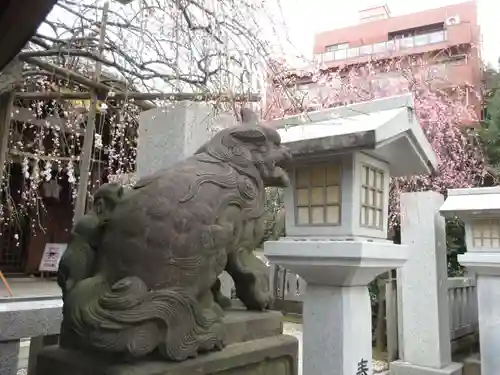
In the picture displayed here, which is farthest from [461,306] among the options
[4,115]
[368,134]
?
[4,115]

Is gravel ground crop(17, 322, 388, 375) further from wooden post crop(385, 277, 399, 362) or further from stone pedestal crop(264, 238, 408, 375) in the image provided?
stone pedestal crop(264, 238, 408, 375)

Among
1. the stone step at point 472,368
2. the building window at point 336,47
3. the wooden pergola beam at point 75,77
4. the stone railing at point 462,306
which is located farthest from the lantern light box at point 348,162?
the building window at point 336,47

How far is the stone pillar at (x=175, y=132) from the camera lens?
11.0 feet

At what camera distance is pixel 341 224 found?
2592 mm

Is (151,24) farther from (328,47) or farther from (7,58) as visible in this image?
(328,47)

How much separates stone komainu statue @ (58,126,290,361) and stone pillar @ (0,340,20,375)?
3.97ft

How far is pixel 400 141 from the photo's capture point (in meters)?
2.80

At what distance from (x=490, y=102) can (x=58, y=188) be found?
32.2ft

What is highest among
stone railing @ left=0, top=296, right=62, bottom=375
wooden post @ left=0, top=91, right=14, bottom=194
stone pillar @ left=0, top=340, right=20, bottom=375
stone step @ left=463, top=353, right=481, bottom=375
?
wooden post @ left=0, top=91, right=14, bottom=194

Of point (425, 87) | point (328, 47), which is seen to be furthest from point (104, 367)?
point (328, 47)

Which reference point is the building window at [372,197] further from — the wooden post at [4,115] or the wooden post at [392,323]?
the wooden post at [392,323]

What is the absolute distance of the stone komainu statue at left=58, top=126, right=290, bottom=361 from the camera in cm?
172

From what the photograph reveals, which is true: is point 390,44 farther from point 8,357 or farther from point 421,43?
point 8,357

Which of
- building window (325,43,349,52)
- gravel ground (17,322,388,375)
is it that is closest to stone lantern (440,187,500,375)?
gravel ground (17,322,388,375)
